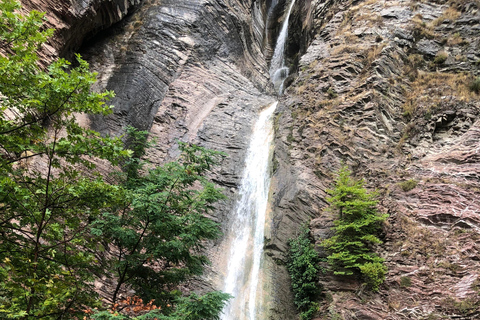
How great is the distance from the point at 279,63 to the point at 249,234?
2221 centimetres

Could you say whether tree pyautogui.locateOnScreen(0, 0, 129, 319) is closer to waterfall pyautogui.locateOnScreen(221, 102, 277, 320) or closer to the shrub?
waterfall pyautogui.locateOnScreen(221, 102, 277, 320)

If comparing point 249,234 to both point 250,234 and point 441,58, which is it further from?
point 441,58

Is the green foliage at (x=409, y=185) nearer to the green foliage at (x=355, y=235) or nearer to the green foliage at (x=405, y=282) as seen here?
the green foliage at (x=355, y=235)

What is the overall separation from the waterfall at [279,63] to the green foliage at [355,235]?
19.4m

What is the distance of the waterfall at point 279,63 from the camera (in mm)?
30812

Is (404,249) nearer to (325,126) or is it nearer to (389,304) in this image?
(389,304)

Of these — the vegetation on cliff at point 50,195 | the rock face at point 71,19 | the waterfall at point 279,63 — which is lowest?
the vegetation on cliff at point 50,195

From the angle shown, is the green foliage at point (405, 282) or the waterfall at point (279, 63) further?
the waterfall at point (279, 63)

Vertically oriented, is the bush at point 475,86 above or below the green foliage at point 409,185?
above

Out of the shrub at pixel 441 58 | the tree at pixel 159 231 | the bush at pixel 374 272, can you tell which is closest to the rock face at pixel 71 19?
the tree at pixel 159 231

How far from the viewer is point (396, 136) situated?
14789 millimetres

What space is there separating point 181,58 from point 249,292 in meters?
16.2

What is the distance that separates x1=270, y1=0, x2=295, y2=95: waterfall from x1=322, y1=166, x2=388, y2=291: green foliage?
766 inches

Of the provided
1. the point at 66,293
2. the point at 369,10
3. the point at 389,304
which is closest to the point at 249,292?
the point at 389,304
